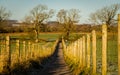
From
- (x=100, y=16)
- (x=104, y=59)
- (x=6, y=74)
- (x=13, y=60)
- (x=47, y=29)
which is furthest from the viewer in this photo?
(x=47, y=29)

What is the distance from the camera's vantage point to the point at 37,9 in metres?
122

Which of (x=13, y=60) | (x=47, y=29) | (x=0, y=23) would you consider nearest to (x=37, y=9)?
(x=47, y=29)

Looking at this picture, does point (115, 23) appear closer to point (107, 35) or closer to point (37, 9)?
point (107, 35)

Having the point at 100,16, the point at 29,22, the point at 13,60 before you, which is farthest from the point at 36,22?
the point at 13,60

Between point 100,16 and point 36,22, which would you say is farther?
point 36,22

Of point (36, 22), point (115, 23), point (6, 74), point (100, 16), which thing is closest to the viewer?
point (115, 23)

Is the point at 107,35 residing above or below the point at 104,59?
above

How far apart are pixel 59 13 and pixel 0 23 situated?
3929 cm

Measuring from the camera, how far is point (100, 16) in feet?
306

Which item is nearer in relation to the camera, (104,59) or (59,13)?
(104,59)

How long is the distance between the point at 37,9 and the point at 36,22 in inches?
273

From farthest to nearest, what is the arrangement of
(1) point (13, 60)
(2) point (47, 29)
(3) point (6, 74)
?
(2) point (47, 29)
(1) point (13, 60)
(3) point (6, 74)

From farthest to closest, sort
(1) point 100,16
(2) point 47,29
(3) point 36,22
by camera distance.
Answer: (2) point 47,29
(3) point 36,22
(1) point 100,16

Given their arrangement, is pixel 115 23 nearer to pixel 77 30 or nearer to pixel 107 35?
pixel 107 35
